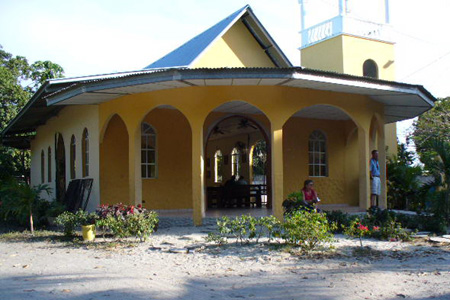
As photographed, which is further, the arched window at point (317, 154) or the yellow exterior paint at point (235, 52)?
the arched window at point (317, 154)

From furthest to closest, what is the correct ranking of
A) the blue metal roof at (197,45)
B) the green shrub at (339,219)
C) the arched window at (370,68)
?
the arched window at (370,68)
the blue metal roof at (197,45)
the green shrub at (339,219)

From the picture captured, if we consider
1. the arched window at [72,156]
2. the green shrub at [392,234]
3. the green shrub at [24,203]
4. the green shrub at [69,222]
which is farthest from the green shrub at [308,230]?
the arched window at [72,156]

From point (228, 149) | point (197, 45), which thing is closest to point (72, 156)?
point (197, 45)

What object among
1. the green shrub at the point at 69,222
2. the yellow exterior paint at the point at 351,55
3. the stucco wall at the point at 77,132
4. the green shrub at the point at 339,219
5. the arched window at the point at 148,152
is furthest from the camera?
the yellow exterior paint at the point at 351,55

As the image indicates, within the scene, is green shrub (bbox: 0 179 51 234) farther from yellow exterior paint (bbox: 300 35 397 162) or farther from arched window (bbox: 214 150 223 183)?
yellow exterior paint (bbox: 300 35 397 162)

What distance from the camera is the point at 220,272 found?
6785mm

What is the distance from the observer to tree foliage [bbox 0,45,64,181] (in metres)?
23.9

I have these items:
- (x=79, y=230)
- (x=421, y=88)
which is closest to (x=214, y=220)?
(x=79, y=230)

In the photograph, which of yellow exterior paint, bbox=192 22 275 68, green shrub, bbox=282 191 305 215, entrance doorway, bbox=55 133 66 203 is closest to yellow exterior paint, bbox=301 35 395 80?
yellow exterior paint, bbox=192 22 275 68

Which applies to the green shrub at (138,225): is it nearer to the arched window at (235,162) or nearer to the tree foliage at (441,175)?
the tree foliage at (441,175)

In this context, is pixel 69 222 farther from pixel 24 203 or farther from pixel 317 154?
pixel 317 154

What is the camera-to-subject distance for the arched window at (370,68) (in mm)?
20000

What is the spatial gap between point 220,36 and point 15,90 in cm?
1367

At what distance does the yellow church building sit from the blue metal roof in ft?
0.20
